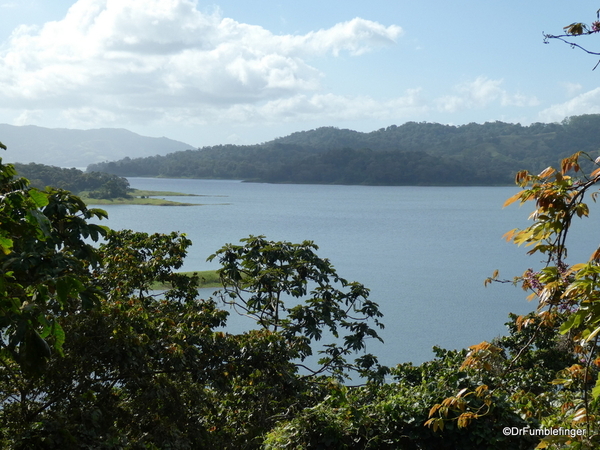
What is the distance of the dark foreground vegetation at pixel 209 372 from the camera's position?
288 centimetres

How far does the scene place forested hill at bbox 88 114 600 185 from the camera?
125m

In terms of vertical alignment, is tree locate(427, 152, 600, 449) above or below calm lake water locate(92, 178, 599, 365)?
above

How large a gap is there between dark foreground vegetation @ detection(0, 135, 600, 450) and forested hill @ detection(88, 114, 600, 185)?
372 ft

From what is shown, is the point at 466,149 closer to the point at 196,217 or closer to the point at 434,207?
the point at 434,207

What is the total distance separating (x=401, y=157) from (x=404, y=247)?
85272 mm

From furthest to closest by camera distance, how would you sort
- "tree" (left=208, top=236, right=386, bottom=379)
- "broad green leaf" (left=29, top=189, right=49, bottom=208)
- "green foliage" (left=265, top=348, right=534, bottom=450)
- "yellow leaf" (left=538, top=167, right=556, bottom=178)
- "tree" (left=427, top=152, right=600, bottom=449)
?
"tree" (left=208, top=236, right=386, bottom=379)
"green foliage" (left=265, top=348, right=534, bottom=450)
"broad green leaf" (left=29, top=189, right=49, bottom=208)
"yellow leaf" (left=538, top=167, right=556, bottom=178)
"tree" (left=427, top=152, right=600, bottom=449)

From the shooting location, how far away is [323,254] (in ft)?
127

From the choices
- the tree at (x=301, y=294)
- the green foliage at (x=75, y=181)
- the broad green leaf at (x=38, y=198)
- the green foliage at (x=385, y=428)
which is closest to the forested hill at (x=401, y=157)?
the green foliage at (x=75, y=181)

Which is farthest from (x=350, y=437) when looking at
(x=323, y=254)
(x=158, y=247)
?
(x=323, y=254)

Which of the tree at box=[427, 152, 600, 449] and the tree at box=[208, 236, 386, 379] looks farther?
the tree at box=[208, 236, 386, 379]

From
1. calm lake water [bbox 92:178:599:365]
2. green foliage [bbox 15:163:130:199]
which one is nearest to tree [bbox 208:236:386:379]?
calm lake water [bbox 92:178:599:365]

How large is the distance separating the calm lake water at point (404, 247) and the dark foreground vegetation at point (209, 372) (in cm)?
329

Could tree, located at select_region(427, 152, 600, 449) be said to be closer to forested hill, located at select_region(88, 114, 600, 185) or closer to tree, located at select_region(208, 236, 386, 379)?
tree, located at select_region(208, 236, 386, 379)

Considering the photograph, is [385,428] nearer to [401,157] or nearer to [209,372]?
[209,372]
